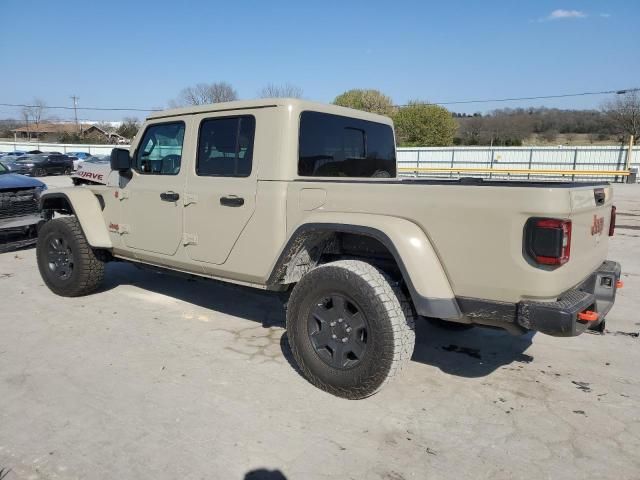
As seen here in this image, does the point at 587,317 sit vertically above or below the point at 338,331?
above

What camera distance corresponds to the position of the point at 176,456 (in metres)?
2.69

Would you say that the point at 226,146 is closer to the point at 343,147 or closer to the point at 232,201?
the point at 232,201

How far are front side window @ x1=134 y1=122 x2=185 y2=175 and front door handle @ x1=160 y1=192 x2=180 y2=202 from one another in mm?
191

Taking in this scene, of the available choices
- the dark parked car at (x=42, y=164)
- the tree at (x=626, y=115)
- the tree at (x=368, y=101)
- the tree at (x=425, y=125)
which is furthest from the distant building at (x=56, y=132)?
the tree at (x=626, y=115)

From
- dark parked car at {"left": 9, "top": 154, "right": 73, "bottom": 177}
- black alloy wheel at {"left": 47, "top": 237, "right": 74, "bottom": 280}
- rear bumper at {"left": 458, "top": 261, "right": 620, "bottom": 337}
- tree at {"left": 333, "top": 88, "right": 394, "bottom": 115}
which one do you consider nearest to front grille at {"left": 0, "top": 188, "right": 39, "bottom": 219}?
black alloy wheel at {"left": 47, "top": 237, "right": 74, "bottom": 280}

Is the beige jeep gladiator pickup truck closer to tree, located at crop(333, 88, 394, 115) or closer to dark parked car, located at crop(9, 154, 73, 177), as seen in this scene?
dark parked car, located at crop(9, 154, 73, 177)

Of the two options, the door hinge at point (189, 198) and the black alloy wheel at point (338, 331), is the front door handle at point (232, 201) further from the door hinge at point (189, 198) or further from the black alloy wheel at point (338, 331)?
the black alloy wheel at point (338, 331)

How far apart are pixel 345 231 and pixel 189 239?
5.16 ft

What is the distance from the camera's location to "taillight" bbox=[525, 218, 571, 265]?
2541 mm

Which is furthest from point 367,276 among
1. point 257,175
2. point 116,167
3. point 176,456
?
A: point 116,167

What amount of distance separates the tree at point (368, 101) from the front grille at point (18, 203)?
4783cm

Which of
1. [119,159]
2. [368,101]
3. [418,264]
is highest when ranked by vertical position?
[368,101]

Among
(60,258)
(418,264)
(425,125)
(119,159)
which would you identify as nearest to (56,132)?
(425,125)

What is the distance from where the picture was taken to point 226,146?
13.1 feet
